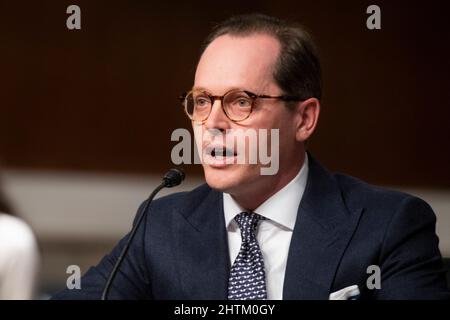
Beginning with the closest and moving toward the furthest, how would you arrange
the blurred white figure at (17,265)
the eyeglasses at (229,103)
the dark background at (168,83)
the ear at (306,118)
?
the blurred white figure at (17,265)
the eyeglasses at (229,103)
the ear at (306,118)
the dark background at (168,83)

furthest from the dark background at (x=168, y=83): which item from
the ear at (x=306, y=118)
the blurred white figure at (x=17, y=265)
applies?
the blurred white figure at (x=17, y=265)

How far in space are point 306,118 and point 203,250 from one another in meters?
0.39

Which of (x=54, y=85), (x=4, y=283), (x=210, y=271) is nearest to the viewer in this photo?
(x=4, y=283)

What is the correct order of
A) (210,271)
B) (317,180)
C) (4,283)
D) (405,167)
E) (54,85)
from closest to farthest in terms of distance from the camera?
1. (4,283)
2. (210,271)
3. (317,180)
4. (405,167)
5. (54,85)

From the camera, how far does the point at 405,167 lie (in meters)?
2.00

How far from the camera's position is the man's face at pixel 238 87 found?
172cm

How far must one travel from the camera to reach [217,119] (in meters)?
1.71

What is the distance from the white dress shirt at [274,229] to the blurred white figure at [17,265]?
0.43m

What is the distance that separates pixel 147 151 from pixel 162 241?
33 centimetres

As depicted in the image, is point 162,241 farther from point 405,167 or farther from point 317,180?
point 405,167

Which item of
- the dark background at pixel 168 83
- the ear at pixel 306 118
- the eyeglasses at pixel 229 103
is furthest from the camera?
the dark background at pixel 168 83

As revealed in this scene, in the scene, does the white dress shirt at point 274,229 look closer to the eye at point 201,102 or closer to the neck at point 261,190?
the neck at point 261,190
